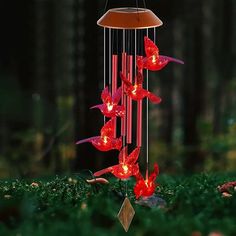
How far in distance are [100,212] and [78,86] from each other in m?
5.36

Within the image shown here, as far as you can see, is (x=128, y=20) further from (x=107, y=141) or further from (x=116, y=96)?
(x=107, y=141)

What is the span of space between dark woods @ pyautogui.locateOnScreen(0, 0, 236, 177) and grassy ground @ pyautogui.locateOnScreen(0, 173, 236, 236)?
3599 mm

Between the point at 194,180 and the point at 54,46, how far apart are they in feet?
37.4

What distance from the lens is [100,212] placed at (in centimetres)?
586

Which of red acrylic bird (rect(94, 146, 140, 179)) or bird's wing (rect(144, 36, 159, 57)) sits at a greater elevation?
bird's wing (rect(144, 36, 159, 57))

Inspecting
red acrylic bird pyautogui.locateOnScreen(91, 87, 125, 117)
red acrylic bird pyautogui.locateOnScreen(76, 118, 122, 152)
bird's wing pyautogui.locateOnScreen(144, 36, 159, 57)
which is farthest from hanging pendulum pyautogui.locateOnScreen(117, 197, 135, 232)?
bird's wing pyautogui.locateOnScreen(144, 36, 159, 57)

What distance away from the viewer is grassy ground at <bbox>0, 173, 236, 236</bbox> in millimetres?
5402

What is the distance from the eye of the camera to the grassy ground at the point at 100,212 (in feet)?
17.7

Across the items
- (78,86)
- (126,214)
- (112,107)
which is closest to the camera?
(126,214)

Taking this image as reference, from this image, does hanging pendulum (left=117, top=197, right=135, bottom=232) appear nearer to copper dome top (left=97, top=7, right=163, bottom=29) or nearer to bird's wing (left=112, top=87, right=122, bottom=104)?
bird's wing (left=112, top=87, right=122, bottom=104)

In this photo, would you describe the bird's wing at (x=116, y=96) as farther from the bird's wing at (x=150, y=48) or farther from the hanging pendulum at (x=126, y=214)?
the hanging pendulum at (x=126, y=214)

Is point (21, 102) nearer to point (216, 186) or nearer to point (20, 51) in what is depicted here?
point (20, 51)

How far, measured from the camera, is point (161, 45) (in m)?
17.8

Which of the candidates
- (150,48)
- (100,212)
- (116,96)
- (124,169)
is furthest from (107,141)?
(150,48)
